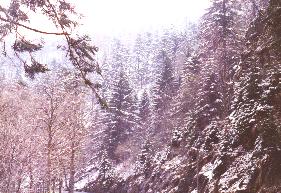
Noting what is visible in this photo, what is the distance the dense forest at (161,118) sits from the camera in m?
8.06

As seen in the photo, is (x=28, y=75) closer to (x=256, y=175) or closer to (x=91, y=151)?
(x=256, y=175)

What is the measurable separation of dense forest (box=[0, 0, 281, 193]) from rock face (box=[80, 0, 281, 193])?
0.05m

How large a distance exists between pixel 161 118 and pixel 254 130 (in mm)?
32600

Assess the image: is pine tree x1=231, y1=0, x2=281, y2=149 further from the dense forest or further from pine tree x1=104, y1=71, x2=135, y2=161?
pine tree x1=104, y1=71, x2=135, y2=161

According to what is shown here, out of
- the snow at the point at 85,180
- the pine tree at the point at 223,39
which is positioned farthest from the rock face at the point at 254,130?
the snow at the point at 85,180

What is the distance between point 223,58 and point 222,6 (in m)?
7.39

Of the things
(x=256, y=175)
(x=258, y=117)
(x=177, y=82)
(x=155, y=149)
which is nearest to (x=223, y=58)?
(x=258, y=117)

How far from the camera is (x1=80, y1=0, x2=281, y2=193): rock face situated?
16016mm

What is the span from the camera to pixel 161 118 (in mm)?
51625

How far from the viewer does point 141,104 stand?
60781mm

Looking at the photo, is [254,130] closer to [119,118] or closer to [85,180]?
[119,118]

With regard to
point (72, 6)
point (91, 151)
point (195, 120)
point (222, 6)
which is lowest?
point (91, 151)

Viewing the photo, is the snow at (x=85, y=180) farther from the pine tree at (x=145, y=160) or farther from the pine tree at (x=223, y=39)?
the pine tree at (x=223, y=39)

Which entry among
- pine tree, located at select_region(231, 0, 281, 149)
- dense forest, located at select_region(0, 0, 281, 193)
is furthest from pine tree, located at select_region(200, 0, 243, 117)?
pine tree, located at select_region(231, 0, 281, 149)
